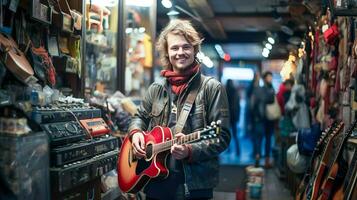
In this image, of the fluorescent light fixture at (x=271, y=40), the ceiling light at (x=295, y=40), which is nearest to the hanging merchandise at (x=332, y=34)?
the ceiling light at (x=295, y=40)

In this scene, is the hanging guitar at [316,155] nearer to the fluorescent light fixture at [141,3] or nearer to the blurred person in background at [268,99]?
the fluorescent light fixture at [141,3]

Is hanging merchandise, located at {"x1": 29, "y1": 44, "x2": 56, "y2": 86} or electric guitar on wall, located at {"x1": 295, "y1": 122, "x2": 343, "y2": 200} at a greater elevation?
hanging merchandise, located at {"x1": 29, "y1": 44, "x2": 56, "y2": 86}

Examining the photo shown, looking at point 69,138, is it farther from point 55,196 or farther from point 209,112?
point 209,112

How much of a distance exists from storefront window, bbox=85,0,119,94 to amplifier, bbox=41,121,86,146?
166 cm

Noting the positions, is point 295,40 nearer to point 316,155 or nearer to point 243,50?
point 316,155

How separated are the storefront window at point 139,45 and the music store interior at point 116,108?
0.02 meters

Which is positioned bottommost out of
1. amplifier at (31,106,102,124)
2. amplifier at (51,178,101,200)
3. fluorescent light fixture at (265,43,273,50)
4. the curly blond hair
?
amplifier at (51,178,101,200)

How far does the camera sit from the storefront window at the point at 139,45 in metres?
6.24

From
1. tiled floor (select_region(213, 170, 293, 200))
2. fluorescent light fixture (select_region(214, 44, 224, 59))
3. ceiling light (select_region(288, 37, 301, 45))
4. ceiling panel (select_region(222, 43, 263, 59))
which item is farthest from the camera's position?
ceiling panel (select_region(222, 43, 263, 59))

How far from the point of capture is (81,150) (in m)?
3.06

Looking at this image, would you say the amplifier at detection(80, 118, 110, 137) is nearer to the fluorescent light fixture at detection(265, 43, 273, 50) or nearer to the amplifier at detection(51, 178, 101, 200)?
the amplifier at detection(51, 178, 101, 200)

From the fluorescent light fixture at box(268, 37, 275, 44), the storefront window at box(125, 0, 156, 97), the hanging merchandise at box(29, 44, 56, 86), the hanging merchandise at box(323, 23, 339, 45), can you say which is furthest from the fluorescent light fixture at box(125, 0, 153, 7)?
the fluorescent light fixture at box(268, 37, 275, 44)

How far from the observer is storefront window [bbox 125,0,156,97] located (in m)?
6.24

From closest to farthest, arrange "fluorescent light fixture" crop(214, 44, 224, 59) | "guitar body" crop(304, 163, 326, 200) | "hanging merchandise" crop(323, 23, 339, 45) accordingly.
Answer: "guitar body" crop(304, 163, 326, 200) → "hanging merchandise" crop(323, 23, 339, 45) → "fluorescent light fixture" crop(214, 44, 224, 59)
